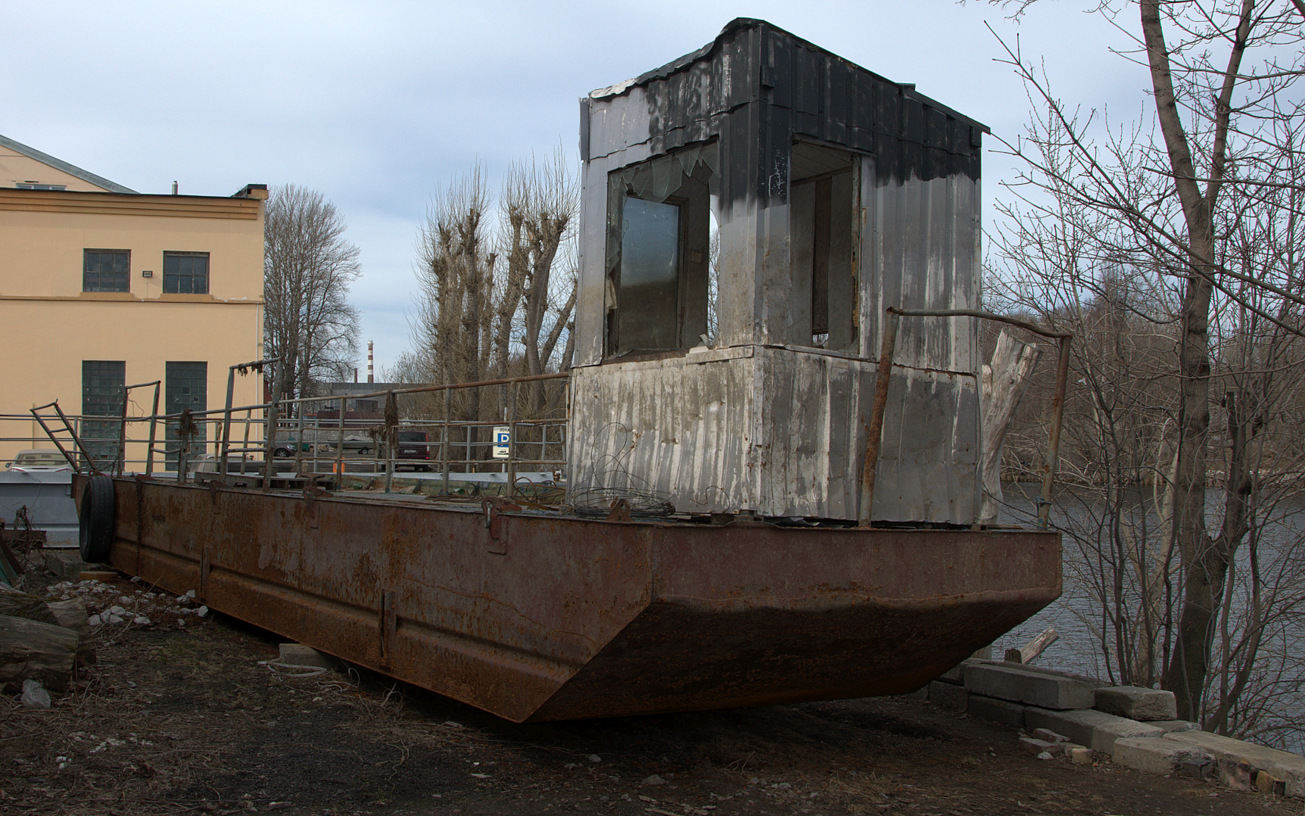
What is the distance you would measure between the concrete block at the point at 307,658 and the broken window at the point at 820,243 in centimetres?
387

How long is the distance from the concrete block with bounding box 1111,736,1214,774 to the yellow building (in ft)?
72.0

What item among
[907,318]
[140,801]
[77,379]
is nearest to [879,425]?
[907,318]

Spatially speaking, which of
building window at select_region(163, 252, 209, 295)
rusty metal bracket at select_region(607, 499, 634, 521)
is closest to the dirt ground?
rusty metal bracket at select_region(607, 499, 634, 521)

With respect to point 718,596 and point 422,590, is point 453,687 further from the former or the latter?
point 718,596

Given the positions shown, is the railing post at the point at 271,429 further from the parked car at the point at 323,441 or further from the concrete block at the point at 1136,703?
the concrete block at the point at 1136,703

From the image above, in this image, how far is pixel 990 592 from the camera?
5.30 meters

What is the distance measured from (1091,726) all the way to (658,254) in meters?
3.88

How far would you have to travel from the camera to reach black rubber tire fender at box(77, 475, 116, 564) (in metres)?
11.1

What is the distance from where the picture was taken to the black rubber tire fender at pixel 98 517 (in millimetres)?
11062

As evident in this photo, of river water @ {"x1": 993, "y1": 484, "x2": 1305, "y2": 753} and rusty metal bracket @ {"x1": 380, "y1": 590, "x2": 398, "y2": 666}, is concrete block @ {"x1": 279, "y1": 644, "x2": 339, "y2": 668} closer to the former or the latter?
rusty metal bracket @ {"x1": 380, "y1": 590, "x2": 398, "y2": 666}

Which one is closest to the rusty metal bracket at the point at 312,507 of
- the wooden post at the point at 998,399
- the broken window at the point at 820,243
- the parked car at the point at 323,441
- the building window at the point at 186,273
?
the parked car at the point at 323,441

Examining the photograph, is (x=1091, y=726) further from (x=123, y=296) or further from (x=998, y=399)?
(x=123, y=296)

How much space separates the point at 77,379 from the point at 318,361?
28.4 m

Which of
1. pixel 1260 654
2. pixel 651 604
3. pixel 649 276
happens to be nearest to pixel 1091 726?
pixel 651 604
